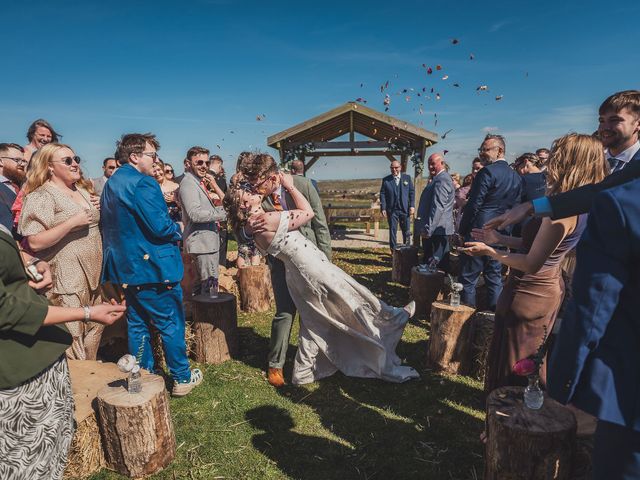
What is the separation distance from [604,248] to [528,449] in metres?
1.55

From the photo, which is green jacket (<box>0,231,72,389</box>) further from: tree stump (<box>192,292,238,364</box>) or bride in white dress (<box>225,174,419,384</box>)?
tree stump (<box>192,292,238,364</box>)

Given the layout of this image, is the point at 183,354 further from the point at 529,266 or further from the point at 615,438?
the point at 615,438

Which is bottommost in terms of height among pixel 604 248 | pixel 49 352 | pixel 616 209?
pixel 49 352

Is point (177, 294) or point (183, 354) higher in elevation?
point (177, 294)

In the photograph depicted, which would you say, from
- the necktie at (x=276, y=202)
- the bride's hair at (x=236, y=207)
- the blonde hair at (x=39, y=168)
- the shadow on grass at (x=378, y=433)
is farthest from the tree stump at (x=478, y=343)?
the blonde hair at (x=39, y=168)

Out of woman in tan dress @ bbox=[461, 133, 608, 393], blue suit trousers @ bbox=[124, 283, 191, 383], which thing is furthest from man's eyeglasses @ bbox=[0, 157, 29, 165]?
woman in tan dress @ bbox=[461, 133, 608, 393]

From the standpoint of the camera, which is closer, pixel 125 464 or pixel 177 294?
pixel 125 464

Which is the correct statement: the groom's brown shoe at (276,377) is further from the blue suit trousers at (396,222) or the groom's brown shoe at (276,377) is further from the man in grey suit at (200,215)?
the blue suit trousers at (396,222)

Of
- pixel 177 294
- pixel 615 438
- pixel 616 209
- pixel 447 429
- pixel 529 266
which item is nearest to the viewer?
pixel 616 209

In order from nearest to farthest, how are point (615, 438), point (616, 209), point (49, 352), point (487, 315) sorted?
1. point (616, 209)
2. point (615, 438)
3. point (49, 352)
4. point (487, 315)

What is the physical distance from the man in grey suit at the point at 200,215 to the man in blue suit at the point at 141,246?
1166 mm

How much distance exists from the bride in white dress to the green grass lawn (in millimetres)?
220

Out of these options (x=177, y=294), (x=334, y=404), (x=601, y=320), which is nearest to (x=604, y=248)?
(x=601, y=320)

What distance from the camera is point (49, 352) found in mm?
2143
